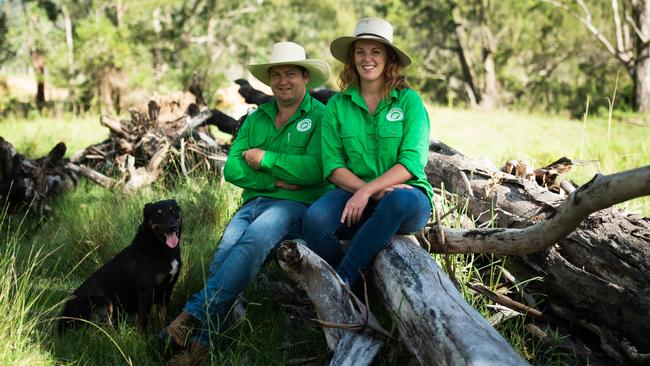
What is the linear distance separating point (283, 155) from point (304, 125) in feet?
1.08

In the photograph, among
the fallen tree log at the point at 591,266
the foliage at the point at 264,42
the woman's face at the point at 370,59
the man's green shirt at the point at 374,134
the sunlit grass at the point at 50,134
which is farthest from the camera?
the foliage at the point at 264,42

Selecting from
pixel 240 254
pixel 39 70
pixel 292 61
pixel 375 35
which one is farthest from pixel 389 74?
pixel 39 70

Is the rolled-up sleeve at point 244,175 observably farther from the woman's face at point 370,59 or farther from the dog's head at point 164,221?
the woman's face at point 370,59

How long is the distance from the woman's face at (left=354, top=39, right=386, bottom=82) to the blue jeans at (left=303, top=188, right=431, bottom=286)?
82 cm

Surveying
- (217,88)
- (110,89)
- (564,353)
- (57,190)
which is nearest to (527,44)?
(217,88)

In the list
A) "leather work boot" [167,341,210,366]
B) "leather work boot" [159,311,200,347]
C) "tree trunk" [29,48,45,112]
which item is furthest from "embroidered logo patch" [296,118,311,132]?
"tree trunk" [29,48,45,112]

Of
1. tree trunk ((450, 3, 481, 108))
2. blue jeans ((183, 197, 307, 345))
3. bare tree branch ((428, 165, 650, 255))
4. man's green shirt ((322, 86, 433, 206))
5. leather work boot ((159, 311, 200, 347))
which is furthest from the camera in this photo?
tree trunk ((450, 3, 481, 108))

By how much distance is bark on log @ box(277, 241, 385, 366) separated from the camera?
3291 millimetres

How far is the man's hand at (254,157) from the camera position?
14.7 feet

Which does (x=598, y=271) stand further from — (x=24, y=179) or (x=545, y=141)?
(x=545, y=141)

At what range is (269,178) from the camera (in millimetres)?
4566

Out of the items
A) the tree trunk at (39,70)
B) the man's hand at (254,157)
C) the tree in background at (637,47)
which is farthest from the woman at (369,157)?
the tree trunk at (39,70)

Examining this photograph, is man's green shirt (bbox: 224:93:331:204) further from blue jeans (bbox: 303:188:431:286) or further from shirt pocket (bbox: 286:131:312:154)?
blue jeans (bbox: 303:188:431:286)

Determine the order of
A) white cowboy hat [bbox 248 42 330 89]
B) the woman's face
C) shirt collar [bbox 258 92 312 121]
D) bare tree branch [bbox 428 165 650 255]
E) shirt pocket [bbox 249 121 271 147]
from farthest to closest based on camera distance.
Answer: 1. shirt pocket [bbox 249 121 271 147]
2. shirt collar [bbox 258 92 312 121]
3. white cowboy hat [bbox 248 42 330 89]
4. the woman's face
5. bare tree branch [bbox 428 165 650 255]
